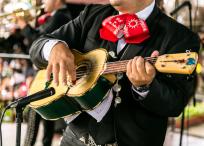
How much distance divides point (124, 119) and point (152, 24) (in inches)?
16.5

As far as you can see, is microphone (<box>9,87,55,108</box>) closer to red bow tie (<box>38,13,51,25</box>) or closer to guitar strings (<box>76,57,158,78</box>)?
guitar strings (<box>76,57,158,78</box>)

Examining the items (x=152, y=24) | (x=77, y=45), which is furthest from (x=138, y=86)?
(x=77, y=45)

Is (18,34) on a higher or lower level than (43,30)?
lower

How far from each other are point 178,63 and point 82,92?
482 millimetres

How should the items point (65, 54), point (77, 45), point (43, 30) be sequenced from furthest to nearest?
1. point (43, 30)
2. point (77, 45)
3. point (65, 54)

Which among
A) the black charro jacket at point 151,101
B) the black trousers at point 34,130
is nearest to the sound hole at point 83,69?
the black charro jacket at point 151,101

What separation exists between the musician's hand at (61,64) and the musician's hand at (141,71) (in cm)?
34

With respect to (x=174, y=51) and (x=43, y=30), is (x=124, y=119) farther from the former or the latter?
(x=43, y=30)

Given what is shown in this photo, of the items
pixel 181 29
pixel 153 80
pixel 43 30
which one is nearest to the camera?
pixel 153 80

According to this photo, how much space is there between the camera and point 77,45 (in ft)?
6.89

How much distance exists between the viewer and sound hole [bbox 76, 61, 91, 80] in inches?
77.9

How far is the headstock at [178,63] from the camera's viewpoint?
61.2 inches

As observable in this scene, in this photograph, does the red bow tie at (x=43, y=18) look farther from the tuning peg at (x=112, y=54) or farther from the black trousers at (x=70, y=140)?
the tuning peg at (x=112, y=54)

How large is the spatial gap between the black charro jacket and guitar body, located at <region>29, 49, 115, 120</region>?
0.06 meters
